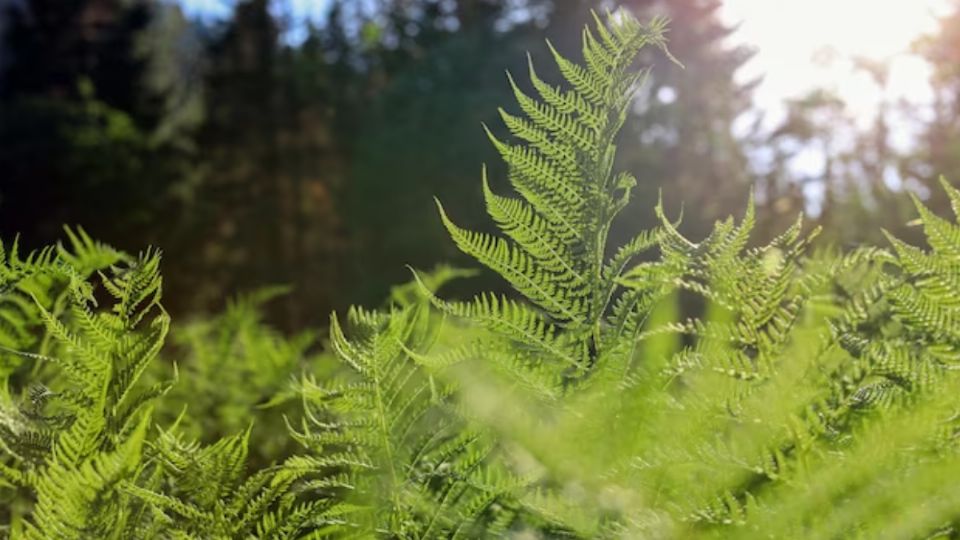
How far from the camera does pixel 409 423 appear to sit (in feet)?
1.89

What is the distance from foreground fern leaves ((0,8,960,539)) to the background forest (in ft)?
69.5

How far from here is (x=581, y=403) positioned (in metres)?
0.51

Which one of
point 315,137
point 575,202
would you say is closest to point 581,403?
point 575,202

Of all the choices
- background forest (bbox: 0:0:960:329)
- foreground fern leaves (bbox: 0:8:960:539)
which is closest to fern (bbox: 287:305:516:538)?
foreground fern leaves (bbox: 0:8:960:539)

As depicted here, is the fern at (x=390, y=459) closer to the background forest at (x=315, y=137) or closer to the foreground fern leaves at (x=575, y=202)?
the foreground fern leaves at (x=575, y=202)

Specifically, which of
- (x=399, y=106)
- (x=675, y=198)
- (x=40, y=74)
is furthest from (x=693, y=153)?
(x=40, y=74)

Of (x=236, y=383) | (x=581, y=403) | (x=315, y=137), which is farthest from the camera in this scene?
(x=315, y=137)

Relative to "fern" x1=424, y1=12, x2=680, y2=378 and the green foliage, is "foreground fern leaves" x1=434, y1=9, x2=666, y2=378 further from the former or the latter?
the green foliage

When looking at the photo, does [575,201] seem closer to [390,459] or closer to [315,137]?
[390,459]

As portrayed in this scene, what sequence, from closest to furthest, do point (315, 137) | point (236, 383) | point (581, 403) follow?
point (581, 403) < point (236, 383) < point (315, 137)

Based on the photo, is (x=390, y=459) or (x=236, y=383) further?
(x=236, y=383)

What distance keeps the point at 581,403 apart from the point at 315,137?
2893 cm

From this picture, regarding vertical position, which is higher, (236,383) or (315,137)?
(315,137)

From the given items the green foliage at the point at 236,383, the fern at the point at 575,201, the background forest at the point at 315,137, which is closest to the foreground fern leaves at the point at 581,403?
the fern at the point at 575,201
